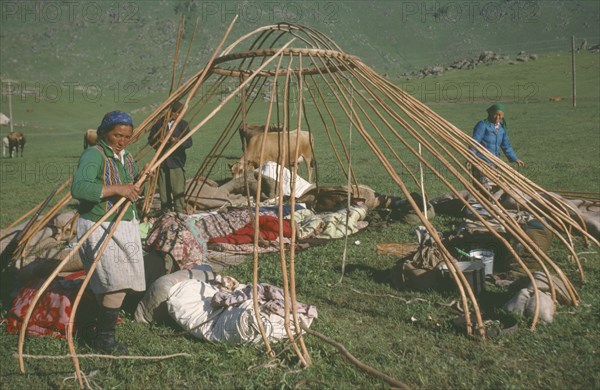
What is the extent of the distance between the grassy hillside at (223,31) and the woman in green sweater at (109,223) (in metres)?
63.6

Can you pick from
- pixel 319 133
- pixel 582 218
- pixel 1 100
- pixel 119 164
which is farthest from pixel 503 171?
pixel 1 100

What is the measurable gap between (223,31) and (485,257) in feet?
250

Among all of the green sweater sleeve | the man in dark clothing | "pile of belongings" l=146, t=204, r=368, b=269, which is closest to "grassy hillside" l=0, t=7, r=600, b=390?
"pile of belongings" l=146, t=204, r=368, b=269

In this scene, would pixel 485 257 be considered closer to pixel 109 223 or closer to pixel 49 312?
pixel 109 223

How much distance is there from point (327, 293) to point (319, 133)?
15.7m

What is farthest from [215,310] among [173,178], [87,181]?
[173,178]

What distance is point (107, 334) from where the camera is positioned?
3318 mm

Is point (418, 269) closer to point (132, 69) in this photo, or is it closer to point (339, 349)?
point (339, 349)

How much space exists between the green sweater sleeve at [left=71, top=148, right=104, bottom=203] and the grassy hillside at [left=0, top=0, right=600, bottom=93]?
63674 millimetres

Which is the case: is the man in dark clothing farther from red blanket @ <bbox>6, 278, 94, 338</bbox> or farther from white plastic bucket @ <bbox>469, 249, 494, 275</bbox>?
white plastic bucket @ <bbox>469, 249, 494, 275</bbox>

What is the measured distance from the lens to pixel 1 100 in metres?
37.2

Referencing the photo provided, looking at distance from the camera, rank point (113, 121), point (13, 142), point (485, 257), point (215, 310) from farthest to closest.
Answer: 1. point (13, 142)
2. point (485, 257)
3. point (215, 310)
4. point (113, 121)

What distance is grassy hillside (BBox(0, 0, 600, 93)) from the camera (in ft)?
243

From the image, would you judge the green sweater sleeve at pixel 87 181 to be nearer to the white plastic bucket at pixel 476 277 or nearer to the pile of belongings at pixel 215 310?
the pile of belongings at pixel 215 310
